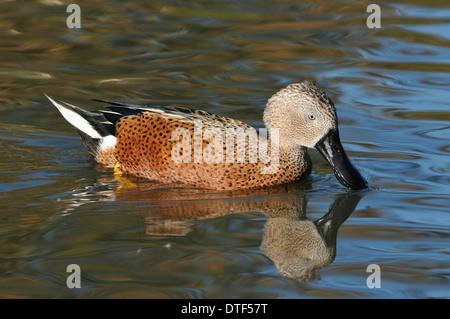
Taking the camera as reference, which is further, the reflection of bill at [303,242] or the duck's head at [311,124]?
the duck's head at [311,124]

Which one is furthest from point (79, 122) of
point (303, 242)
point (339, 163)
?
point (303, 242)

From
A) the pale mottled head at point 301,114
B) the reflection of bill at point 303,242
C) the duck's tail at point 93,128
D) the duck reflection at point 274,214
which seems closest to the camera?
the reflection of bill at point 303,242

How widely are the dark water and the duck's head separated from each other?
0.19 m

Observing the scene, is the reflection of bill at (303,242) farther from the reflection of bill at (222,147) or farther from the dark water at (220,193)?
the reflection of bill at (222,147)

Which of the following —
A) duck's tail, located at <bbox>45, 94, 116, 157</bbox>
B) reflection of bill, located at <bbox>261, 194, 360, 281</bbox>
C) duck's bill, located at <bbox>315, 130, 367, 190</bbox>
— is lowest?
reflection of bill, located at <bbox>261, 194, 360, 281</bbox>

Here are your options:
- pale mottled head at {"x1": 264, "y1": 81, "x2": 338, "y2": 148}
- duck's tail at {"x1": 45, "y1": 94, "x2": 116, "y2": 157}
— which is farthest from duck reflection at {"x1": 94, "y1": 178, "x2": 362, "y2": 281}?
duck's tail at {"x1": 45, "y1": 94, "x2": 116, "y2": 157}

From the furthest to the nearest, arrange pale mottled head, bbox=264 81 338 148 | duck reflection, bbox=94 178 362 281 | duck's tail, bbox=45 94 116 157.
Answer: duck's tail, bbox=45 94 116 157
pale mottled head, bbox=264 81 338 148
duck reflection, bbox=94 178 362 281

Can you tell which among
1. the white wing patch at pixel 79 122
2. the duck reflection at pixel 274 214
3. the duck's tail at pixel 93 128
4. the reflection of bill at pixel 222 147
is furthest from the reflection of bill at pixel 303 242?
the white wing patch at pixel 79 122

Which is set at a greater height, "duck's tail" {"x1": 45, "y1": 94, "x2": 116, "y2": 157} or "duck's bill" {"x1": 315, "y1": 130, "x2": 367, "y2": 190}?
"duck's tail" {"x1": 45, "y1": 94, "x2": 116, "y2": 157}

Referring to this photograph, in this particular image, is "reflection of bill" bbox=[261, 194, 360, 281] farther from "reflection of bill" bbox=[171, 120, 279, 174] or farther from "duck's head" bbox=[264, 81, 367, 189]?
"reflection of bill" bbox=[171, 120, 279, 174]

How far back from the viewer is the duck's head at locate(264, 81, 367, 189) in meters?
6.39

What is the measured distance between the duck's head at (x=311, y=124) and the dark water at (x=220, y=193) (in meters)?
0.19

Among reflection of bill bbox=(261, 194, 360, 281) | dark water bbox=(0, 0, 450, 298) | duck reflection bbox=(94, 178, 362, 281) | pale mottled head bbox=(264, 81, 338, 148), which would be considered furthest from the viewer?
pale mottled head bbox=(264, 81, 338, 148)

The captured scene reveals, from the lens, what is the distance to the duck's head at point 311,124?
6387 mm
